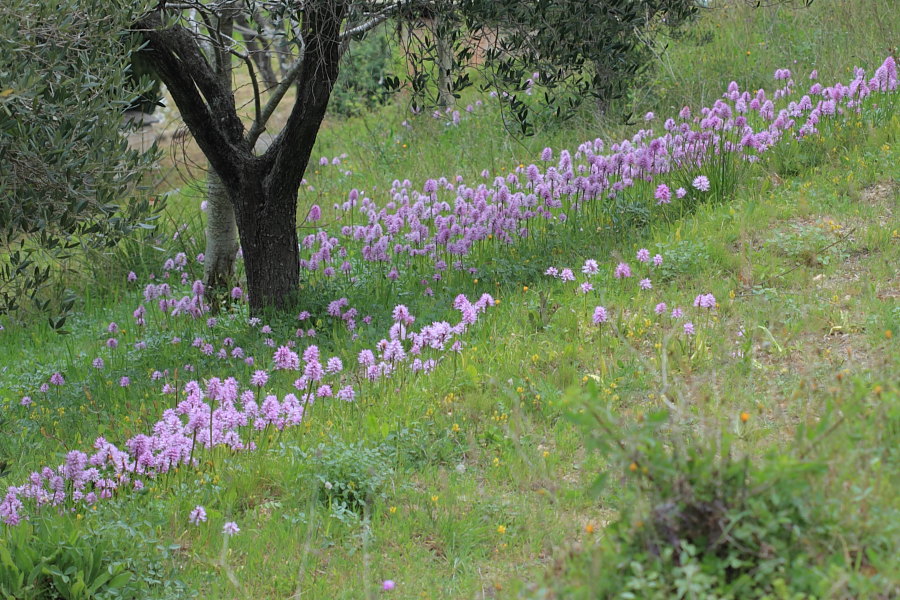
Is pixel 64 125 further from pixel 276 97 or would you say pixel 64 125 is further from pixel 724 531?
pixel 724 531

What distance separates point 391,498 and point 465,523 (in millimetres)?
523

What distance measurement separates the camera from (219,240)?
8.97m

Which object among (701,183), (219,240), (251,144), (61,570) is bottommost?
(61,570)

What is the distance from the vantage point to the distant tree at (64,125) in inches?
168

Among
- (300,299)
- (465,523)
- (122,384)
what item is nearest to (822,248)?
(465,523)

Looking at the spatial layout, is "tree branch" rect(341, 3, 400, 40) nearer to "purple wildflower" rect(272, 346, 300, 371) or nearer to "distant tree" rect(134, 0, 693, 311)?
"distant tree" rect(134, 0, 693, 311)

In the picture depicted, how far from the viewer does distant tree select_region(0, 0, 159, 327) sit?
427 cm

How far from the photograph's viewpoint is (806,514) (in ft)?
8.68

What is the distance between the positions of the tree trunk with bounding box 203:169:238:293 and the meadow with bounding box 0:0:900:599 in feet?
1.82

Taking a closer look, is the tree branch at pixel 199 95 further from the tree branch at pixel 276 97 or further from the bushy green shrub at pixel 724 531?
the bushy green shrub at pixel 724 531

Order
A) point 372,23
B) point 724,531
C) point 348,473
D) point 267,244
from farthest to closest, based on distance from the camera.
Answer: point 267,244 → point 372,23 → point 348,473 → point 724,531

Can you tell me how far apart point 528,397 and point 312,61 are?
347 centimetres

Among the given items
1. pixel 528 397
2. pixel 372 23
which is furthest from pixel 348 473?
pixel 372 23

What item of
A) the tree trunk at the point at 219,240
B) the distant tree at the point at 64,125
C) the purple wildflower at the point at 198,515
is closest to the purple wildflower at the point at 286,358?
the distant tree at the point at 64,125
